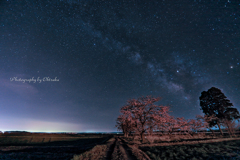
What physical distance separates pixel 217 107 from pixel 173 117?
25.4 m

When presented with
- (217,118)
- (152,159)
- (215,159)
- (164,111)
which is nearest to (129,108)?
(164,111)

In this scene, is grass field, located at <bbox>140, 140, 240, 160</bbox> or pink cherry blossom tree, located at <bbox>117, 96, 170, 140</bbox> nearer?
grass field, located at <bbox>140, 140, 240, 160</bbox>

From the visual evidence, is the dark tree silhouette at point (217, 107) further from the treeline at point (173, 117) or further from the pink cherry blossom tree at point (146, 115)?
the pink cherry blossom tree at point (146, 115)

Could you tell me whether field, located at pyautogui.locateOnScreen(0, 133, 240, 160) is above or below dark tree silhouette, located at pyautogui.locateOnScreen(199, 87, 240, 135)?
below

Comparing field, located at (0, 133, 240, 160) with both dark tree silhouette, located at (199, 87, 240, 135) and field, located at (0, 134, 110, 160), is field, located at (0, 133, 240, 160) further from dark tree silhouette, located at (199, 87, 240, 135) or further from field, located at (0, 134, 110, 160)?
dark tree silhouette, located at (199, 87, 240, 135)

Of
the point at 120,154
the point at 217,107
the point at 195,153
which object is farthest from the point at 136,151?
the point at 217,107

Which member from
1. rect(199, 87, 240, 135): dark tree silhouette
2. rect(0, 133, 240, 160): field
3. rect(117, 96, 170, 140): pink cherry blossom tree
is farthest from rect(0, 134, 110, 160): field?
rect(199, 87, 240, 135): dark tree silhouette

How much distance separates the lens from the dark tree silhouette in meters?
36.4

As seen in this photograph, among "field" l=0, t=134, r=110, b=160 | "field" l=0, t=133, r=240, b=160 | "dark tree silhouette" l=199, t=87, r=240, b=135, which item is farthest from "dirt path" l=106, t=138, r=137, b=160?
"dark tree silhouette" l=199, t=87, r=240, b=135

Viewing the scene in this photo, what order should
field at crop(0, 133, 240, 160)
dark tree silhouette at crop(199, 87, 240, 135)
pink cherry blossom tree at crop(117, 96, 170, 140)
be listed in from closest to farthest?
field at crop(0, 133, 240, 160)
pink cherry blossom tree at crop(117, 96, 170, 140)
dark tree silhouette at crop(199, 87, 240, 135)

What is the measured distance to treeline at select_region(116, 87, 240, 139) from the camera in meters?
22.3

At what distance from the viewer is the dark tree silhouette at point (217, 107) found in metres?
36.4

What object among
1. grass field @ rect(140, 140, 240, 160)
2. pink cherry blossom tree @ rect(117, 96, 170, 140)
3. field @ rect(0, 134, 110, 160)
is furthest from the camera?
pink cherry blossom tree @ rect(117, 96, 170, 140)

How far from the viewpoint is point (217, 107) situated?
39062mm
